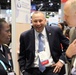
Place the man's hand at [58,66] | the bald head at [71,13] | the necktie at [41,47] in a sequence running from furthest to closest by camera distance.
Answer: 1. the necktie at [41,47]
2. the man's hand at [58,66]
3. the bald head at [71,13]

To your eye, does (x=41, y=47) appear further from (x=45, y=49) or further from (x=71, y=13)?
(x=71, y=13)

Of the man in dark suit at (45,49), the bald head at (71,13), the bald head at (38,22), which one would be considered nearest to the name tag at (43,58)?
the man in dark suit at (45,49)

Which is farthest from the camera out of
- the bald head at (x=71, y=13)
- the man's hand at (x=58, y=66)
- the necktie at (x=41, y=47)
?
the necktie at (x=41, y=47)

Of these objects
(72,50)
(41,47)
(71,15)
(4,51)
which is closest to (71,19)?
(71,15)

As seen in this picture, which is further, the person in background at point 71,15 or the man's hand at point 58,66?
the man's hand at point 58,66

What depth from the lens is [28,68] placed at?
132 inches

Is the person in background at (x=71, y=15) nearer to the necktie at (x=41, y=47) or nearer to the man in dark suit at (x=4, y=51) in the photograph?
the man in dark suit at (x=4, y=51)

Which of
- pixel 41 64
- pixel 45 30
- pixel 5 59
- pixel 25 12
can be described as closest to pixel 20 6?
pixel 25 12

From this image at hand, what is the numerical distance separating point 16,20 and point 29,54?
1155 millimetres

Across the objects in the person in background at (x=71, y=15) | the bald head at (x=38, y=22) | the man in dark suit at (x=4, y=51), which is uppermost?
the person in background at (x=71, y=15)

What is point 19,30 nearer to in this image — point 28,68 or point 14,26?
point 14,26

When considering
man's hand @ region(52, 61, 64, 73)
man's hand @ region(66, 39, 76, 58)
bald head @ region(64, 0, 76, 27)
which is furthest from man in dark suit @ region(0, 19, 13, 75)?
bald head @ region(64, 0, 76, 27)

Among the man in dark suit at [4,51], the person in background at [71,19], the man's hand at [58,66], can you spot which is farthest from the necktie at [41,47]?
the person in background at [71,19]

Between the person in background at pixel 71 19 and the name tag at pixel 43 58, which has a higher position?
the person in background at pixel 71 19
